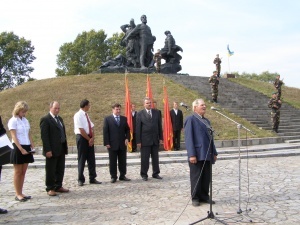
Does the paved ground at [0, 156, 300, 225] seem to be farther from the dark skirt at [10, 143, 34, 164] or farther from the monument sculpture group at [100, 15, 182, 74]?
the monument sculpture group at [100, 15, 182, 74]

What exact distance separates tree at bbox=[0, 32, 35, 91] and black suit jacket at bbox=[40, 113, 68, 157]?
4872 centimetres

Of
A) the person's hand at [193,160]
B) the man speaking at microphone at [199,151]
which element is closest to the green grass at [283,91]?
the man speaking at microphone at [199,151]

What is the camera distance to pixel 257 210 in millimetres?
4996

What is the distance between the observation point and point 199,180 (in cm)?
550

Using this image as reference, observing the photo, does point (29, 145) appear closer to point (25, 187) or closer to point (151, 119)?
point (25, 187)

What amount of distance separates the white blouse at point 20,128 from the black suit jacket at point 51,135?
0.38 meters

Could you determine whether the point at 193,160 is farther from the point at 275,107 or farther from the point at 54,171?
the point at 275,107

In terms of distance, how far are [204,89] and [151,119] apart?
1569 centimetres

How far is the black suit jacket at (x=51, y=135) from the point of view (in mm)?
6418

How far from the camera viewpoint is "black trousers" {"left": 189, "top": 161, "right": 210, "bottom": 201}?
17.8ft

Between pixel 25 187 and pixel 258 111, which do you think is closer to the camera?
pixel 25 187

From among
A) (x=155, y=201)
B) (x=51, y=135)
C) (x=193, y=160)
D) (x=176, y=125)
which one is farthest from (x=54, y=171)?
(x=176, y=125)

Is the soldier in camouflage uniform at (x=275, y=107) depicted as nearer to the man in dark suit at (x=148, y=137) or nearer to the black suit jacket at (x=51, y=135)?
the man in dark suit at (x=148, y=137)

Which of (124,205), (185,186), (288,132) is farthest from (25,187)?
(288,132)
